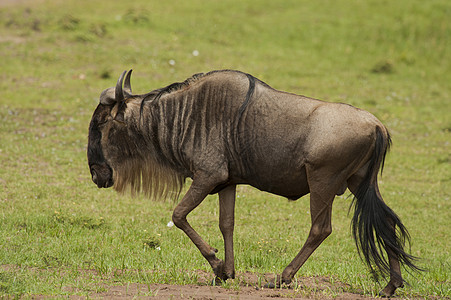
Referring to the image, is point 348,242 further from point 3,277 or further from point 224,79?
point 3,277

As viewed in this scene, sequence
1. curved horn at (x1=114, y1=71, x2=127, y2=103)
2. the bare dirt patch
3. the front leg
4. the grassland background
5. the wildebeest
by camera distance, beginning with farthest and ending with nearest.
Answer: the grassland background
curved horn at (x1=114, y1=71, x2=127, y2=103)
the front leg
the wildebeest
the bare dirt patch

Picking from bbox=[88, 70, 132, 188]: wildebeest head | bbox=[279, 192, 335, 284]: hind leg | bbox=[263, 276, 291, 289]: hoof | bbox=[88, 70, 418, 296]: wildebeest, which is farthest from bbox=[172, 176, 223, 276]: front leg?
bbox=[88, 70, 132, 188]: wildebeest head

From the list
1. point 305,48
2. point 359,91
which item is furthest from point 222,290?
point 305,48

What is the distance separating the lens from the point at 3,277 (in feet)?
20.1

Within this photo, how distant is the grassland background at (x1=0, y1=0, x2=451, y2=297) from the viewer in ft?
24.7

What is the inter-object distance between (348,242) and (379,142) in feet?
11.0

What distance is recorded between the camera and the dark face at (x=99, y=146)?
22.6 feet

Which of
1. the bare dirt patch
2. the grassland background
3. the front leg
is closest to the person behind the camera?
the bare dirt patch

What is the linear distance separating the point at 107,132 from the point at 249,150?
160 centimetres

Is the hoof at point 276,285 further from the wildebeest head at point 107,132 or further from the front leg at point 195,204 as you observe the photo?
the wildebeest head at point 107,132

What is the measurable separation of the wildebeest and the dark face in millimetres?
11

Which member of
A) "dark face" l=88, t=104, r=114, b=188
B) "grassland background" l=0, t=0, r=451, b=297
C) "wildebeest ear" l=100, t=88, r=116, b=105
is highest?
"wildebeest ear" l=100, t=88, r=116, b=105

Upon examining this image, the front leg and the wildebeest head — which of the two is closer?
the front leg

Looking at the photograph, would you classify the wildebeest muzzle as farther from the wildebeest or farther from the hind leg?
the hind leg
